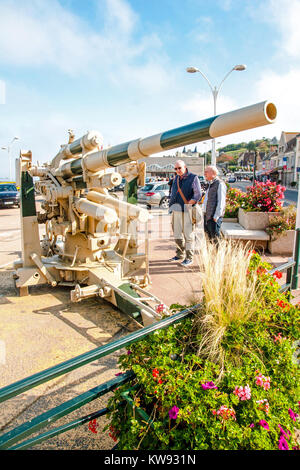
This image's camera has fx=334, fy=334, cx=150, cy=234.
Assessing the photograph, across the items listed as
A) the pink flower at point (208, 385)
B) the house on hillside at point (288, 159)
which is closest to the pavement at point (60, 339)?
the pink flower at point (208, 385)

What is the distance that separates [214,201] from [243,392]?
4.49 metres

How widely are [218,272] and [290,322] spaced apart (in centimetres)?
58

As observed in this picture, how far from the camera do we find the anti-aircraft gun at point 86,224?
4.41 m

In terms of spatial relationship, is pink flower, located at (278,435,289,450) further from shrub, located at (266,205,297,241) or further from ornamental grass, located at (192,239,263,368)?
shrub, located at (266,205,297,241)

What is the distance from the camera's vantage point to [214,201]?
587cm

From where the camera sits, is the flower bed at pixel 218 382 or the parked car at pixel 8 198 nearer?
the flower bed at pixel 218 382

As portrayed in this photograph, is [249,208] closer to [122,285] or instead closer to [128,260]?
[128,260]

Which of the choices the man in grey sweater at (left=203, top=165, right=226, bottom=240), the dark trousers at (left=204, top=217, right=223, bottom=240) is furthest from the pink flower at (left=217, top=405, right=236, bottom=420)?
the dark trousers at (left=204, top=217, right=223, bottom=240)

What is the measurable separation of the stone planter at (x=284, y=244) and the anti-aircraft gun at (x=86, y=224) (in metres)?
3.12

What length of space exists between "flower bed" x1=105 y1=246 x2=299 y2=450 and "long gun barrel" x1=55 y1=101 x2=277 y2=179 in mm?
1010

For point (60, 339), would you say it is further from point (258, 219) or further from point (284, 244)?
point (258, 219)

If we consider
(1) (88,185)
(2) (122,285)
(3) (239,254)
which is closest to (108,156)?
(1) (88,185)

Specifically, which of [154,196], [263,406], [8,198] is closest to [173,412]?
[263,406]

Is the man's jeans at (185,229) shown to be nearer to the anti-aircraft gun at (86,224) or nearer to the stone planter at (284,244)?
the anti-aircraft gun at (86,224)
